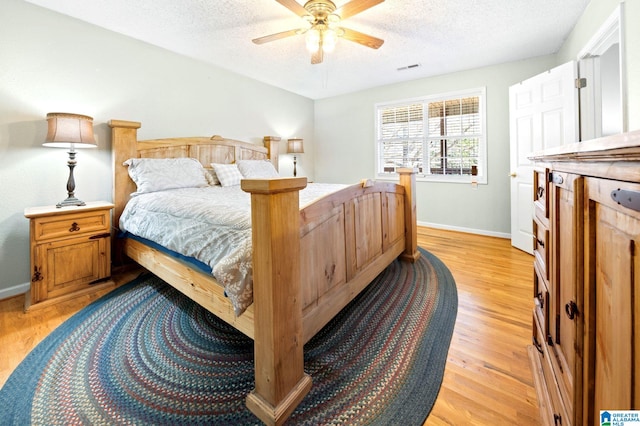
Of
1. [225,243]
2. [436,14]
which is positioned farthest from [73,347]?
[436,14]

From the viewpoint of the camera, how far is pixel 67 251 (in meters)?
2.24

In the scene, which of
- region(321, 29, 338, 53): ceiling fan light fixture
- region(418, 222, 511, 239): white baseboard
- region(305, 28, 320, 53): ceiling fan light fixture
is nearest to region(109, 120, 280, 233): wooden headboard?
region(305, 28, 320, 53): ceiling fan light fixture

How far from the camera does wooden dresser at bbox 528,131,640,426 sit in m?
0.46

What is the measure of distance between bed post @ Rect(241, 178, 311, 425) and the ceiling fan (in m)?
1.66

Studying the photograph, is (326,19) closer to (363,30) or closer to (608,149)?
(363,30)

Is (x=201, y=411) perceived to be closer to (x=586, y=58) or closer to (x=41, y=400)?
(x=41, y=400)

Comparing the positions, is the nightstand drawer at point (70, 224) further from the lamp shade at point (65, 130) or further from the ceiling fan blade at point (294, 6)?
the ceiling fan blade at point (294, 6)

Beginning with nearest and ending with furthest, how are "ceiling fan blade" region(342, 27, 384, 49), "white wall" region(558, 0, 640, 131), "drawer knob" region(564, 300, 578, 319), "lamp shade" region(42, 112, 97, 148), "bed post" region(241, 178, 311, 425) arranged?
"drawer knob" region(564, 300, 578, 319) → "bed post" region(241, 178, 311, 425) → "white wall" region(558, 0, 640, 131) → "lamp shade" region(42, 112, 97, 148) → "ceiling fan blade" region(342, 27, 384, 49)

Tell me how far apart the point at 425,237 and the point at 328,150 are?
2604 mm

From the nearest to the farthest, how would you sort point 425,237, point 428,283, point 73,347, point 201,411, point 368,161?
point 201,411 → point 73,347 → point 428,283 → point 425,237 → point 368,161

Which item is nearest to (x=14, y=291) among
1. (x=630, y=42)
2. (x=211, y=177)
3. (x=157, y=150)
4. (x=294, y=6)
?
(x=157, y=150)

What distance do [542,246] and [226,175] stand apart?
298cm

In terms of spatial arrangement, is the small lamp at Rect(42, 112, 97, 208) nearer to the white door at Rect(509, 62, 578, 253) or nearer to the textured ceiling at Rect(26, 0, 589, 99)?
the textured ceiling at Rect(26, 0, 589, 99)

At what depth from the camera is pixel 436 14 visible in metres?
2.52
